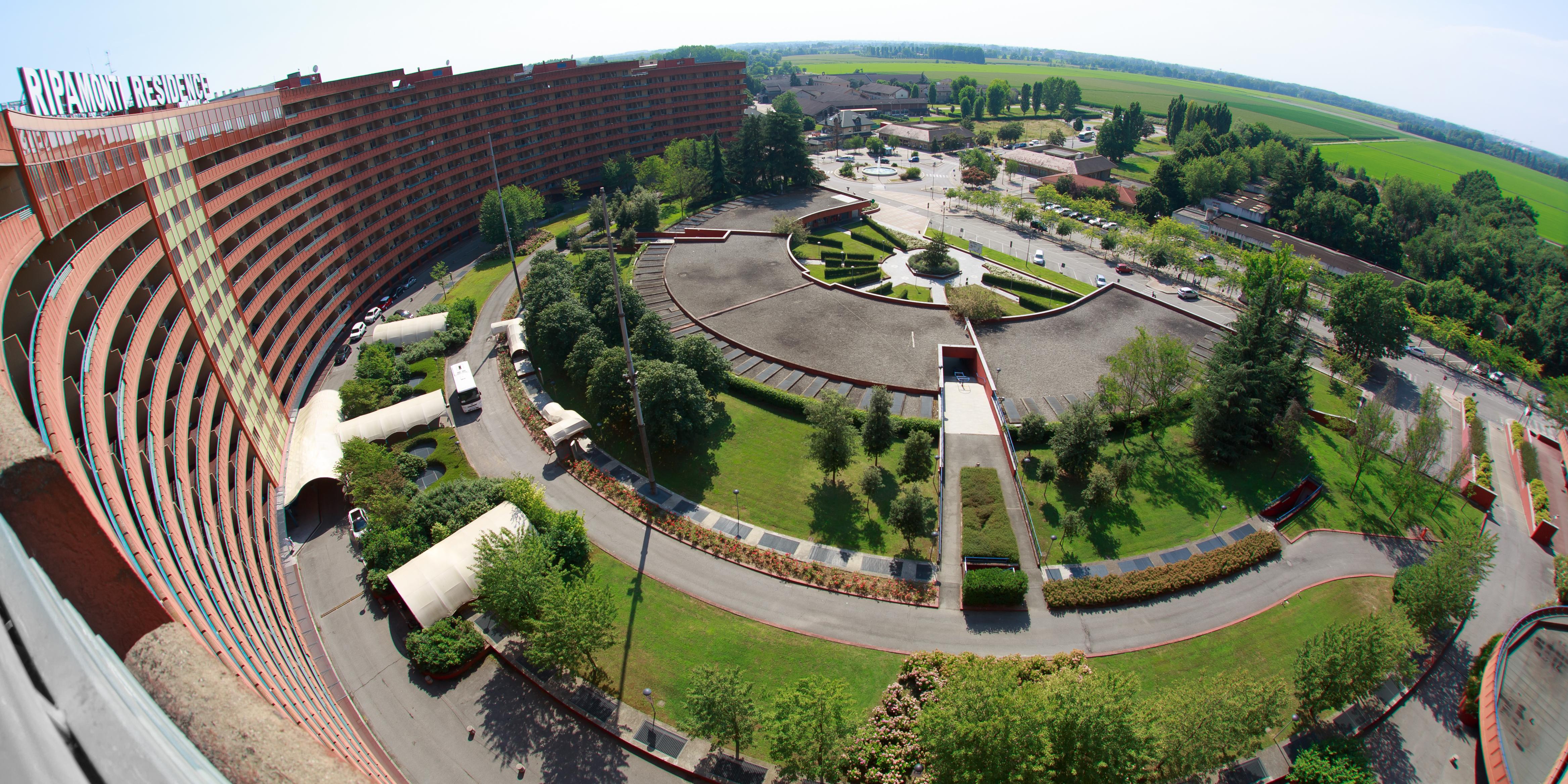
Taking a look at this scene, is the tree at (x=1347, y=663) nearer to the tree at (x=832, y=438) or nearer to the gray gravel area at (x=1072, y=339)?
the tree at (x=832, y=438)

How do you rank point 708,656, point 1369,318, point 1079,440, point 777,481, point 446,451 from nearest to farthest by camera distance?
1. point 708,656
2. point 1079,440
3. point 777,481
4. point 446,451
5. point 1369,318

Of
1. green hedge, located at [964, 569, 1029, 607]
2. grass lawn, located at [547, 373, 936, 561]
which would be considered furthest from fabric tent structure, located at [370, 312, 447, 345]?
green hedge, located at [964, 569, 1029, 607]

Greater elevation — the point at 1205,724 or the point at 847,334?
the point at 847,334

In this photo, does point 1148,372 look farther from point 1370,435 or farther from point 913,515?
point 913,515

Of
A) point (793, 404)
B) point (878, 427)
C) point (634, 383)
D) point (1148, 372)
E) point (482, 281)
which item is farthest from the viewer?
point (482, 281)

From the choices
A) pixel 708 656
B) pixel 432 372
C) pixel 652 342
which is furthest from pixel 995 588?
pixel 432 372

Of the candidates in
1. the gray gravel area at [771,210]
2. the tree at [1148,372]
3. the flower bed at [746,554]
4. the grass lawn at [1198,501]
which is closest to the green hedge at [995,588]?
the flower bed at [746,554]

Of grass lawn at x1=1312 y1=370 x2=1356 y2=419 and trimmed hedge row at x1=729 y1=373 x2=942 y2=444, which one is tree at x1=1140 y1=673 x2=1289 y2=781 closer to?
trimmed hedge row at x1=729 y1=373 x2=942 y2=444

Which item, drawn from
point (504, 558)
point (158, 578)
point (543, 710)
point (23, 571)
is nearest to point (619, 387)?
point (504, 558)
